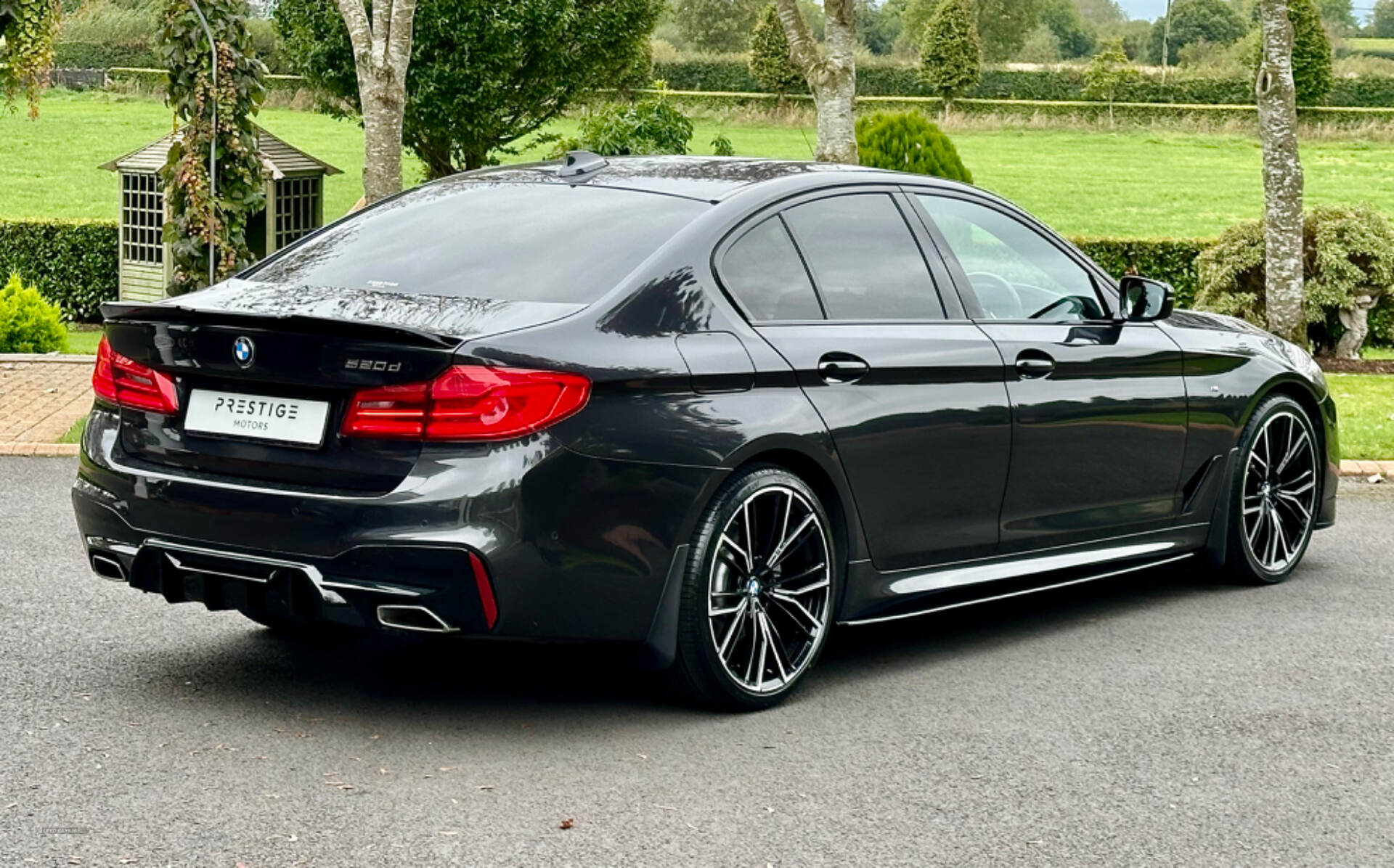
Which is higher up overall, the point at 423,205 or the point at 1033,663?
the point at 423,205

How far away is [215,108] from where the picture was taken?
13.0 metres

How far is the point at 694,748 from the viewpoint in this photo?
17.7 ft

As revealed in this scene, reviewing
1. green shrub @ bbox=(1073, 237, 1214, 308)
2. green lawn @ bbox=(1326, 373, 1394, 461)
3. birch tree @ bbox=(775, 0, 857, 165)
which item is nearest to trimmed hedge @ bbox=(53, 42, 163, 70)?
green shrub @ bbox=(1073, 237, 1214, 308)

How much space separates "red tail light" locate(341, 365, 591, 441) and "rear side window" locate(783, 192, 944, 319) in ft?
4.29

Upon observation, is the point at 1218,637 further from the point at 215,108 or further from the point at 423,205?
the point at 215,108

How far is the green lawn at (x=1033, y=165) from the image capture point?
1607 inches

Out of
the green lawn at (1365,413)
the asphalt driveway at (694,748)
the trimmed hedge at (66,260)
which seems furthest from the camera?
the trimmed hedge at (66,260)

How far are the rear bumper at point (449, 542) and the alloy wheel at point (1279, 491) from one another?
10.7ft

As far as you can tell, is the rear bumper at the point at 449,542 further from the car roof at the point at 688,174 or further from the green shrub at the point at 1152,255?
the green shrub at the point at 1152,255

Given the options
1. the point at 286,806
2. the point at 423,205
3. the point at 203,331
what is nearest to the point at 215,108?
the point at 423,205

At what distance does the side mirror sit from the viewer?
721 cm

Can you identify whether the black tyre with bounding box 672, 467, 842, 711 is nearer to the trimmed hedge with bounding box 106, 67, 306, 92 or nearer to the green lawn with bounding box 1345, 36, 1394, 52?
the trimmed hedge with bounding box 106, 67, 306, 92

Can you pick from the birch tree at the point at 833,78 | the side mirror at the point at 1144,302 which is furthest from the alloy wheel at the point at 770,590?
the birch tree at the point at 833,78

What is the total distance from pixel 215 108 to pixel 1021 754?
362 inches
